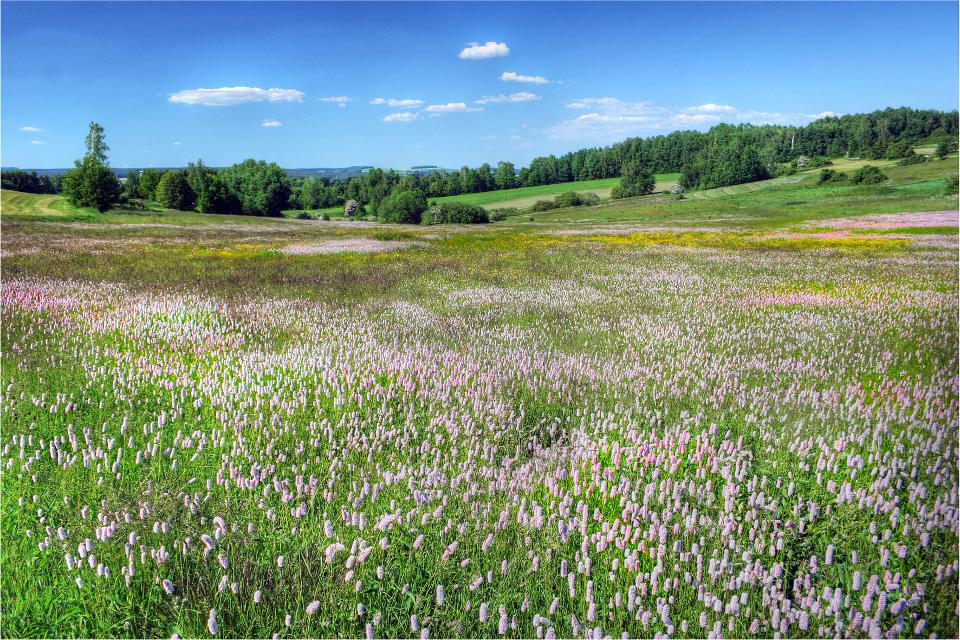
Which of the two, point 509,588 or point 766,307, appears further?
point 766,307

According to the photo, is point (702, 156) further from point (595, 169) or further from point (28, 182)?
point (28, 182)

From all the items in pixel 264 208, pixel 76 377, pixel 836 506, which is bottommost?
pixel 836 506

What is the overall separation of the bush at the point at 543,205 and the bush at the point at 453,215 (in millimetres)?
19216

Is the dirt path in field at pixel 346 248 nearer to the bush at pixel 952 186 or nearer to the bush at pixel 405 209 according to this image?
the bush at pixel 405 209

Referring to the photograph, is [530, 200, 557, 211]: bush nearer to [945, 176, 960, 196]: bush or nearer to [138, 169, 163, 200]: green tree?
[945, 176, 960, 196]: bush

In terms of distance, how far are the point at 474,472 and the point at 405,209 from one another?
82.1 m

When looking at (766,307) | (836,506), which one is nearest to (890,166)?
(766,307)

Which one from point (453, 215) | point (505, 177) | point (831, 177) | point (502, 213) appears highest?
point (505, 177)

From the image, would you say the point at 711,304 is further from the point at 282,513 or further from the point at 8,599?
the point at 8,599

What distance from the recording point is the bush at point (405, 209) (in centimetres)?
8225

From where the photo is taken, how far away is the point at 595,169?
150500 mm

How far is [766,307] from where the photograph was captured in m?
9.95

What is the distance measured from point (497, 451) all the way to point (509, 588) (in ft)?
5.00

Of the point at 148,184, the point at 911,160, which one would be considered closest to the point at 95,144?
the point at 148,184
